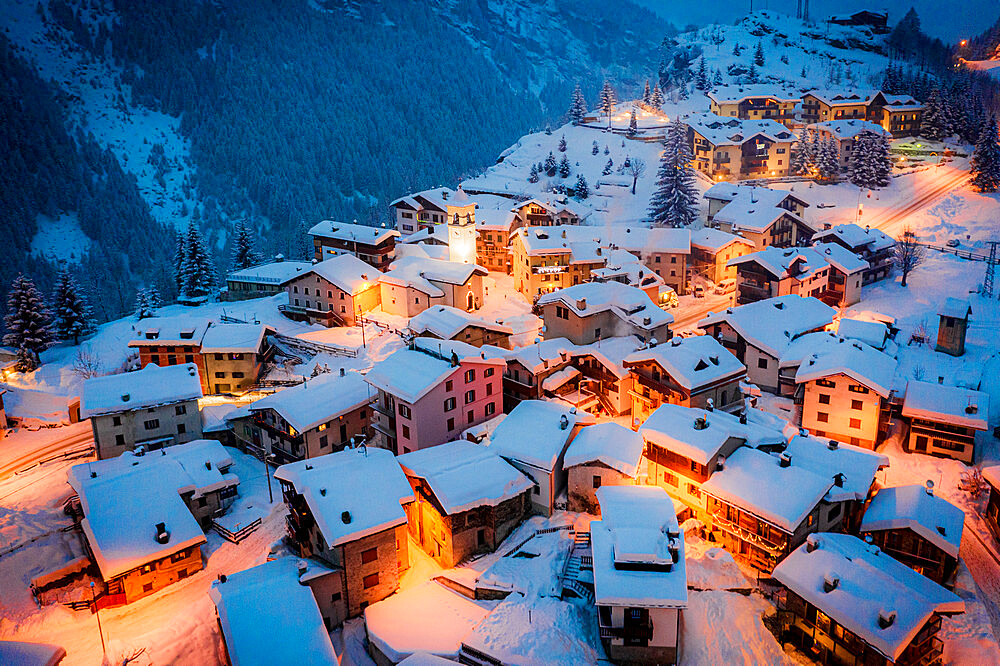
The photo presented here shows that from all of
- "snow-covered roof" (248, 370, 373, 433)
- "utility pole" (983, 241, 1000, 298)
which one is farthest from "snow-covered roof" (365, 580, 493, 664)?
"utility pole" (983, 241, 1000, 298)

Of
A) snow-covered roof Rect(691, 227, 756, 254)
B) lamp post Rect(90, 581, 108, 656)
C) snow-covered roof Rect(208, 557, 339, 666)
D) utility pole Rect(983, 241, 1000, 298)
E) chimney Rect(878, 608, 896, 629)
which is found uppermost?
snow-covered roof Rect(691, 227, 756, 254)

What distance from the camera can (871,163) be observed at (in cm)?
8544

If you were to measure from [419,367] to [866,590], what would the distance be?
80.3ft

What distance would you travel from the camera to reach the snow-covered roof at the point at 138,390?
141 ft

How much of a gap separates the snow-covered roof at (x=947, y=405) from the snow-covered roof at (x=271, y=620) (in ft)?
107

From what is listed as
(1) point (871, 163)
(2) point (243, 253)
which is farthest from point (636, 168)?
(2) point (243, 253)

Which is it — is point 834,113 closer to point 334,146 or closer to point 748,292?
point 748,292

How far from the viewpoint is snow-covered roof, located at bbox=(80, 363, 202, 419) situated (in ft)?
141

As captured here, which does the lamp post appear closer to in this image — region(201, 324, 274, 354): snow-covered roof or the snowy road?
region(201, 324, 274, 354): snow-covered roof

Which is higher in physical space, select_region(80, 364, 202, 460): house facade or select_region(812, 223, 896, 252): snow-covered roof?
select_region(812, 223, 896, 252): snow-covered roof

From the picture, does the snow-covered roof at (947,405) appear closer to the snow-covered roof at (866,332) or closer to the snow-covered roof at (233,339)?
the snow-covered roof at (866,332)

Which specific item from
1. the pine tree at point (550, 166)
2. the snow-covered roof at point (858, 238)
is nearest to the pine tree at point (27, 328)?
the pine tree at point (550, 166)

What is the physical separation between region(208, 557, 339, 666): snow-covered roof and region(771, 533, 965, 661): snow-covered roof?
58.9 feet

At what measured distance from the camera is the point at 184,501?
3666 cm
